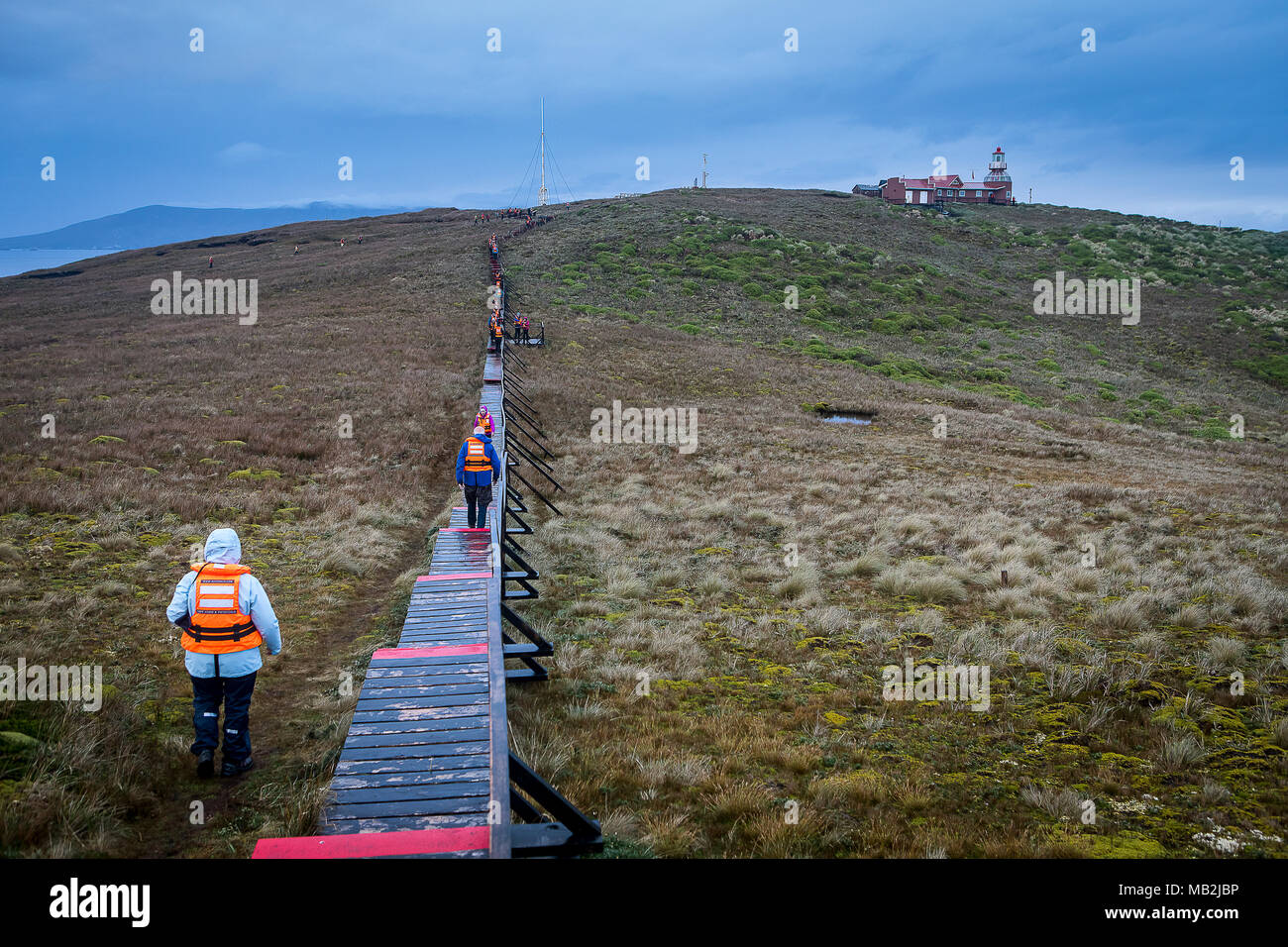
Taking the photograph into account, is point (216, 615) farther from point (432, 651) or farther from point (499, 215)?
point (499, 215)

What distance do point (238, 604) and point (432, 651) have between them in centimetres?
207

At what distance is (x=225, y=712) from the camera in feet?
18.8

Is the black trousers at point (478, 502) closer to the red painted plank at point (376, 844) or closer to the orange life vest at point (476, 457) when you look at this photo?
the orange life vest at point (476, 457)

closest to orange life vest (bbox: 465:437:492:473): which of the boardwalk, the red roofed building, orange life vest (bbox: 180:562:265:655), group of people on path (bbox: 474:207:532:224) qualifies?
the boardwalk

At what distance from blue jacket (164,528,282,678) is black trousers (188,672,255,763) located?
0.28 feet

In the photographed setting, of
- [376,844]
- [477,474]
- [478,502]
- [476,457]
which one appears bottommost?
[376,844]

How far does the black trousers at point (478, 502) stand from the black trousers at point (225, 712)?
6.07 m

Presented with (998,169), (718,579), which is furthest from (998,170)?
(718,579)

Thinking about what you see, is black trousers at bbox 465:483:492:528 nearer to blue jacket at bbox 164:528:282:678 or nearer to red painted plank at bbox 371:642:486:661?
red painted plank at bbox 371:642:486:661

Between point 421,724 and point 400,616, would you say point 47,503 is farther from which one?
point 421,724

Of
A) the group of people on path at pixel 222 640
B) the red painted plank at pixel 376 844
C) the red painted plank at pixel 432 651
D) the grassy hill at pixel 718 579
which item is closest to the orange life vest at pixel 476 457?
the grassy hill at pixel 718 579

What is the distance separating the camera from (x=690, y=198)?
265 feet
